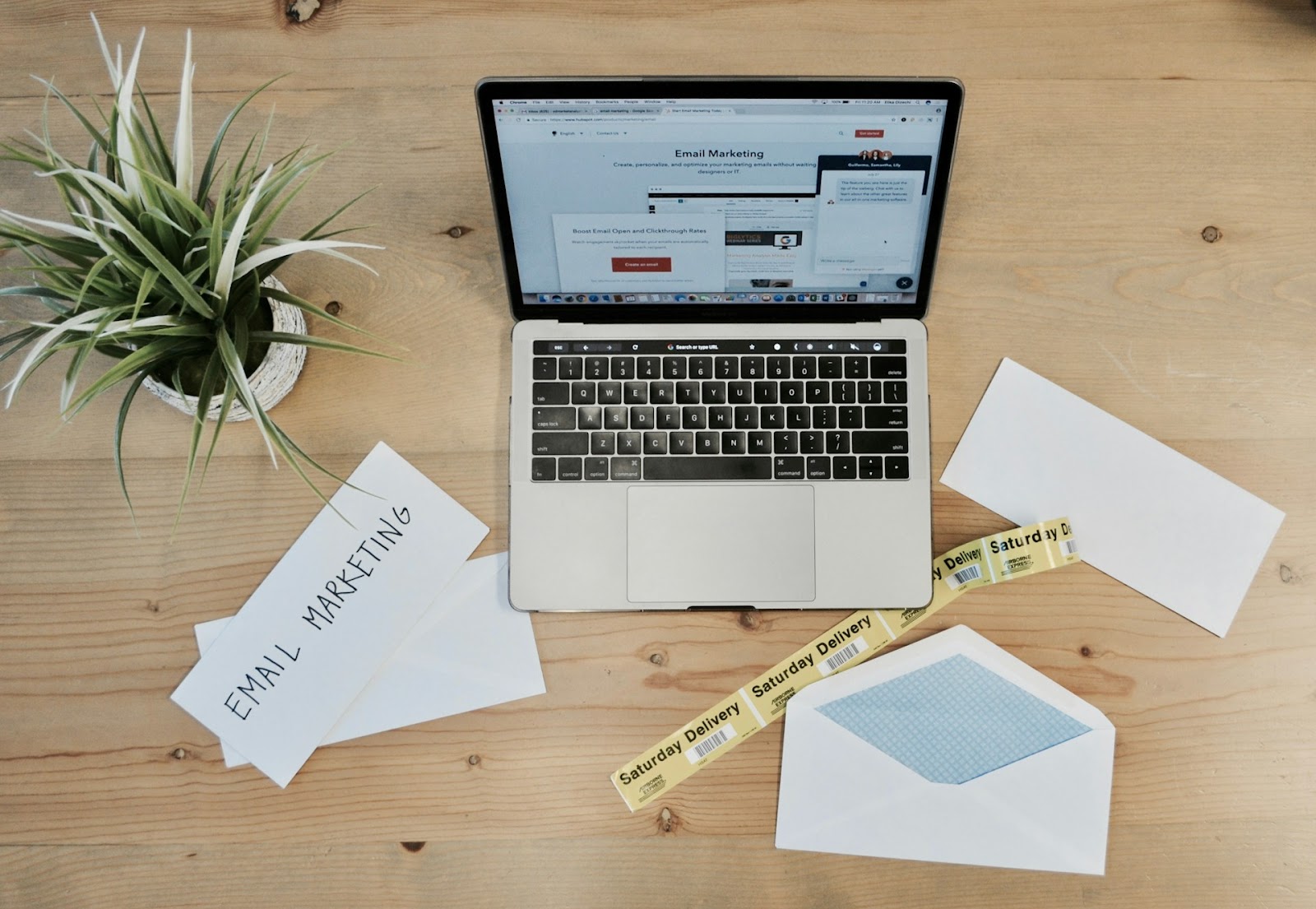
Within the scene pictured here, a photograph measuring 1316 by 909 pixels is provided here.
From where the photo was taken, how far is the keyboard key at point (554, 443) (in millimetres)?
785

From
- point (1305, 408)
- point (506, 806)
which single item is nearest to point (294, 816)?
point (506, 806)

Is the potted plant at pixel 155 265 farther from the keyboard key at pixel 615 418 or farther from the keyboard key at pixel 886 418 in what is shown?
the keyboard key at pixel 886 418

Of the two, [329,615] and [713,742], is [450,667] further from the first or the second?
[713,742]

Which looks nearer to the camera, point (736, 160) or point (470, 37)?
point (736, 160)

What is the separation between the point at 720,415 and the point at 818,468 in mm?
95

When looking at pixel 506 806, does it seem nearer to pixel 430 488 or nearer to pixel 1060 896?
pixel 430 488

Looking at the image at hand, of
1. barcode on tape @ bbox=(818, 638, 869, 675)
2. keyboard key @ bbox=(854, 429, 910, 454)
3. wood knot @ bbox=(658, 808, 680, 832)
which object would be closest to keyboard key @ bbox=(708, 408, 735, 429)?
keyboard key @ bbox=(854, 429, 910, 454)

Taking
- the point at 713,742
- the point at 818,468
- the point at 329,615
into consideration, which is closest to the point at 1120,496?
the point at 818,468

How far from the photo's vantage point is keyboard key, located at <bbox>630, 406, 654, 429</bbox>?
2.58 ft

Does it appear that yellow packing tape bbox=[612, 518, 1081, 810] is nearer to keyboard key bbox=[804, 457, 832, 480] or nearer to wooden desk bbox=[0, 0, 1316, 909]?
wooden desk bbox=[0, 0, 1316, 909]

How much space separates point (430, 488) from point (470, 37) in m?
0.42

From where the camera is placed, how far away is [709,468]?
0.79m

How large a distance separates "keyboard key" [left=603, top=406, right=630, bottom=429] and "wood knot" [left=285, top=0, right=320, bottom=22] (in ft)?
1.54

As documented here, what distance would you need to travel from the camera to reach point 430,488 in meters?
0.82
